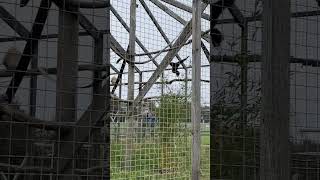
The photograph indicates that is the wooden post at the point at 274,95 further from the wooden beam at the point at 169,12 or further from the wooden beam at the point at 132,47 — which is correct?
the wooden beam at the point at 169,12

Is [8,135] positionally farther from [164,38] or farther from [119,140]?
[164,38]

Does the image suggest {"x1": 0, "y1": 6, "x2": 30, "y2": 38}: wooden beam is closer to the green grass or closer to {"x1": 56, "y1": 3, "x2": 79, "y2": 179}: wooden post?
{"x1": 56, "y1": 3, "x2": 79, "y2": 179}: wooden post

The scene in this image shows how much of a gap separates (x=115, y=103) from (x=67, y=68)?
308 centimetres

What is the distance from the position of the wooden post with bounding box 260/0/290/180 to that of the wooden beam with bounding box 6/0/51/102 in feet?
5.30

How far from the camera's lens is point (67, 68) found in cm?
405

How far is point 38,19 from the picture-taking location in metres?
3.94

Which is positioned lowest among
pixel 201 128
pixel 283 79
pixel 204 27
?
pixel 201 128

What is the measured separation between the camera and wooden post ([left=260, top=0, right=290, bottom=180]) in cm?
339

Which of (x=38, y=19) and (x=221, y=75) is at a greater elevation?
(x=38, y=19)

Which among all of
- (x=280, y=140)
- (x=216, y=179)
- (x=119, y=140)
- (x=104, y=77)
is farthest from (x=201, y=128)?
(x=280, y=140)

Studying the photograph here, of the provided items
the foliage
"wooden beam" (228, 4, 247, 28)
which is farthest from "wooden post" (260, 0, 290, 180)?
"wooden beam" (228, 4, 247, 28)

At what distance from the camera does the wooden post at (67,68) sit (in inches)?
157

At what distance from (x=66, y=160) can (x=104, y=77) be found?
0.71 meters

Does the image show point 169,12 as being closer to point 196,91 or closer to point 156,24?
point 156,24
